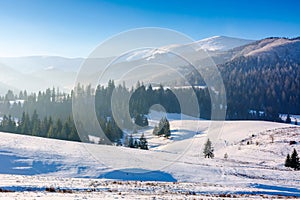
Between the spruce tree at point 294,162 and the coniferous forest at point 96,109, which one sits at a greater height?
the coniferous forest at point 96,109

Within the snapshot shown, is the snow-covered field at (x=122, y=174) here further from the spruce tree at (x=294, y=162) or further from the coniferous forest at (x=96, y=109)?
the coniferous forest at (x=96, y=109)

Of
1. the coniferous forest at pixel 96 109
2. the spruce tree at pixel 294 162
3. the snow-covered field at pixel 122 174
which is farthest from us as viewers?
the coniferous forest at pixel 96 109

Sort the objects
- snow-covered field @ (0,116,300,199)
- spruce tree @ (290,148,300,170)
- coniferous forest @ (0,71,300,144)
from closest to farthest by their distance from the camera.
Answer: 1. snow-covered field @ (0,116,300,199)
2. spruce tree @ (290,148,300,170)
3. coniferous forest @ (0,71,300,144)

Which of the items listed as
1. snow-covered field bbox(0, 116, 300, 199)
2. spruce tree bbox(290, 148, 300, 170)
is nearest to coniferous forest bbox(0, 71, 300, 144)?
snow-covered field bbox(0, 116, 300, 199)

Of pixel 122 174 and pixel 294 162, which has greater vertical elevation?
pixel 122 174

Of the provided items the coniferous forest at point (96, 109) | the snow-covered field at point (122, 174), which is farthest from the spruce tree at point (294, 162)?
the coniferous forest at point (96, 109)

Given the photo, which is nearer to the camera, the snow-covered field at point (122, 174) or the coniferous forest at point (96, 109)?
the snow-covered field at point (122, 174)

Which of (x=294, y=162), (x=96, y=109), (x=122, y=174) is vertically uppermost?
(x=96, y=109)

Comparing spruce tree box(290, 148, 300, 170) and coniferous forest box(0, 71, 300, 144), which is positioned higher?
coniferous forest box(0, 71, 300, 144)

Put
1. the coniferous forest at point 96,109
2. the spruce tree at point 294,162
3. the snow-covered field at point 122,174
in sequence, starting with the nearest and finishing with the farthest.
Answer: the snow-covered field at point 122,174 < the spruce tree at point 294,162 < the coniferous forest at point 96,109

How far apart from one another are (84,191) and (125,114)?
603cm

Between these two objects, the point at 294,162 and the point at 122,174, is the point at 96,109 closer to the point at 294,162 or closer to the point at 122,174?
the point at 122,174

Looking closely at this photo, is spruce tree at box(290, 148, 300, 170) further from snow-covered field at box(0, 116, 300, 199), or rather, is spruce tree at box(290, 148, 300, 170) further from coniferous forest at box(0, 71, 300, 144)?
coniferous forest at box(0, 71, 300, 144)

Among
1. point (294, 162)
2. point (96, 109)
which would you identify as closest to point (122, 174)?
point (294, 162)
